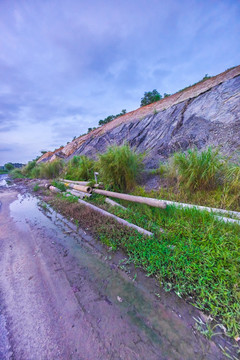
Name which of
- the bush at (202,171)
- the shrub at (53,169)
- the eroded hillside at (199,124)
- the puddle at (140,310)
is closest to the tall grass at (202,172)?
the bush at (202,171)

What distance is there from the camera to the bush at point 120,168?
427 centimetres

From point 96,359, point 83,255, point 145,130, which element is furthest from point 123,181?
point 145,130

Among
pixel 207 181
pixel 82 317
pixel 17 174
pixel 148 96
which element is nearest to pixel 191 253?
pixel 82 317

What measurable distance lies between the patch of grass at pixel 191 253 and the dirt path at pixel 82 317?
28cm

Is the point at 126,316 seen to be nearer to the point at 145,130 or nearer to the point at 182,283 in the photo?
the point at 182,283

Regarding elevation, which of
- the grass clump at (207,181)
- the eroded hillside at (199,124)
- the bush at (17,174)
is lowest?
the grass clump at (207,181)

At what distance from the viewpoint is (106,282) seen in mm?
1539

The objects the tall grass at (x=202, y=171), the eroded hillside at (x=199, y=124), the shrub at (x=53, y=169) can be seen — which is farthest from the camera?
the shrub at (x=53, y=169)

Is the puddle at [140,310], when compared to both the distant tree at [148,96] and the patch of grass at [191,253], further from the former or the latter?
the distant tree at [148,96]

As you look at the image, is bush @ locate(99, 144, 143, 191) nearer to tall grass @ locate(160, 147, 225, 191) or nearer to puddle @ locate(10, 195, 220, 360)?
tall grass @ locate(160, 147, 225, 191)

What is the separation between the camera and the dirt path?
0.97m

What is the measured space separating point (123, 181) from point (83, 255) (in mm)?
2749

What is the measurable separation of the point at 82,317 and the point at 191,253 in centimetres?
136

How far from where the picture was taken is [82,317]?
1.19 meters
